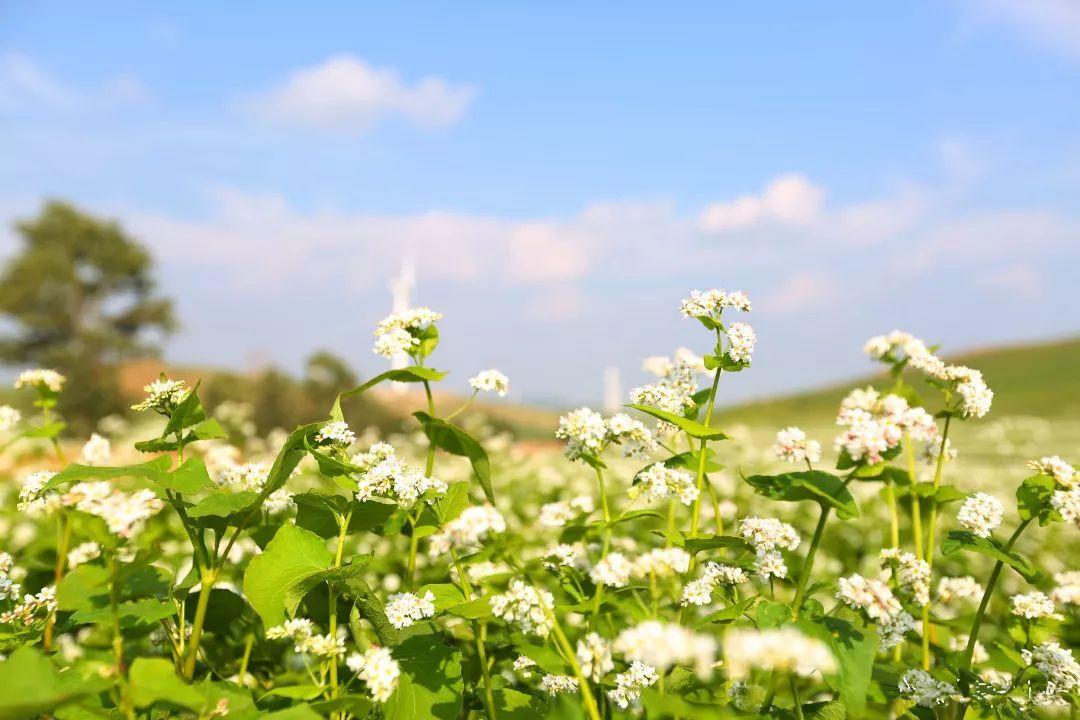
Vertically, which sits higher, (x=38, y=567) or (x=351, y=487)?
(x=351, y=487)

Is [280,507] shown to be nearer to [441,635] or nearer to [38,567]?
[441,635]

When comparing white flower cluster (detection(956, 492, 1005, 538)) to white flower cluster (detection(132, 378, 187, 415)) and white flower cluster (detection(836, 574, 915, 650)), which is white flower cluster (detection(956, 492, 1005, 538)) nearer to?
white flower cluster (detection(836, 574, 915, 650))

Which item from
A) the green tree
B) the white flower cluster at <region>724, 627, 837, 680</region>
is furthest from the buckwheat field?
the green tree

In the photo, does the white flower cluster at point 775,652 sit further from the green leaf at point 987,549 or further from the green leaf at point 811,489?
the green leaf at point 987,549

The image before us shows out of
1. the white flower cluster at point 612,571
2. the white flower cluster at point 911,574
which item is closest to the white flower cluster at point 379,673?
the white flower cluster at point 612,571

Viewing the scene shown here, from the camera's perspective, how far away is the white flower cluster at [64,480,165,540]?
1609 mm

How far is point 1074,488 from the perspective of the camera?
2.21 meters

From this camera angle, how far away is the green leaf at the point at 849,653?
169cm

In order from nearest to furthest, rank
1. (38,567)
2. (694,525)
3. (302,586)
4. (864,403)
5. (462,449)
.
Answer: (302,586) → (694,525) → (462,449) → (864,403) → (38,567)

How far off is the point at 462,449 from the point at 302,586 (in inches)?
26.4

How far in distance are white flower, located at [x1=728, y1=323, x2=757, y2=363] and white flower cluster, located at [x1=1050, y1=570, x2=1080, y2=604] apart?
159cm

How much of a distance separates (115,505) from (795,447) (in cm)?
187

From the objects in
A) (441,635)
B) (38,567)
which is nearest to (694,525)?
(441,635)

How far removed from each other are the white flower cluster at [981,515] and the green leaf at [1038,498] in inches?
2.7
